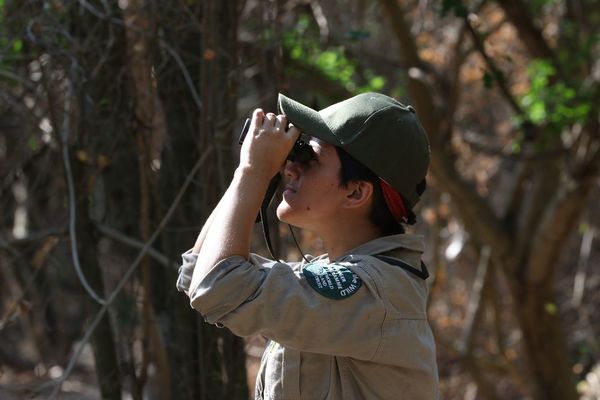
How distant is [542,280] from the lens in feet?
25.3

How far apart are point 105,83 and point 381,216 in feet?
6.39

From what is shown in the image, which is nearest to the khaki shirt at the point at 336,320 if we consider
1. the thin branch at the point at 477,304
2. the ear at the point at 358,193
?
the ear at the point at 358,193

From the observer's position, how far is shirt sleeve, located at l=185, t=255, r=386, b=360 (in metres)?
1.96

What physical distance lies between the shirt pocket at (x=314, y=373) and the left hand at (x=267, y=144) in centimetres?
43

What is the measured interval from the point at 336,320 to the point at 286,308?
12 cm

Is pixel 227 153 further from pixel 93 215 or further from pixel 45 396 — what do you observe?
pixel 45 396

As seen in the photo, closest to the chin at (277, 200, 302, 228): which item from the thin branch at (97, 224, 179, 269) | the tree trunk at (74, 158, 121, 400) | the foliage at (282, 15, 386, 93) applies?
the thin branch at (97, 224, 179, 269)

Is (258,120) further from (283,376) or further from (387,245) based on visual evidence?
(283,376)

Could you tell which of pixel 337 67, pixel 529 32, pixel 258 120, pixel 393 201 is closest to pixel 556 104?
pixel 529 32

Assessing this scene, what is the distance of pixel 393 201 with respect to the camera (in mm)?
2318

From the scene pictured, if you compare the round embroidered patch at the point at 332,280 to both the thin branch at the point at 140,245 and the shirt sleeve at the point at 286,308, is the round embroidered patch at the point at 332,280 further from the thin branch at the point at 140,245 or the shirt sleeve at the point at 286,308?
the thin branch at the point at 140,245

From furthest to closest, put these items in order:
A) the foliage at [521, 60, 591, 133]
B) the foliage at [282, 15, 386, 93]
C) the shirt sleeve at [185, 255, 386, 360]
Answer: the foliage at [521, 60, 591, 133] → the foliage at [282, 15, 386, 93] → the shirt sleeve at [185, 255, 386, 360]

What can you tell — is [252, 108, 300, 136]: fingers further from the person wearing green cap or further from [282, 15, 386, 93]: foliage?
[282, 15, 386, 93]: foliage

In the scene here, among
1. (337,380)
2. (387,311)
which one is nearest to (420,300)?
(387,311)
